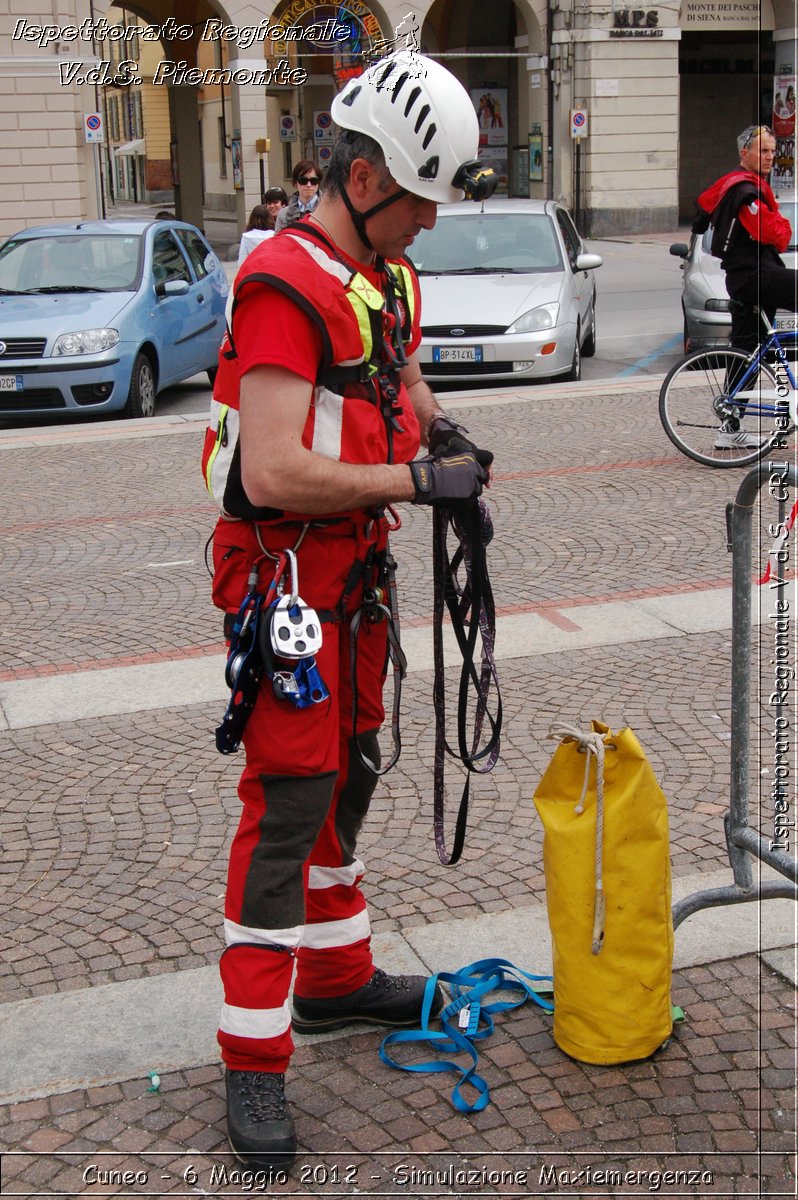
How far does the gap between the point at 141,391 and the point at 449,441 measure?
909 cm

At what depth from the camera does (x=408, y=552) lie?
7.37 metres

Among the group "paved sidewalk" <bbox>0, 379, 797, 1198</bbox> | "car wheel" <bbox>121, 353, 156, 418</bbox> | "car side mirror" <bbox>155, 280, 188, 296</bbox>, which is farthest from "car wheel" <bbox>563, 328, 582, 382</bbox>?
"paved sidewalk" <bbox>0, 379, 797, 1198</bbox>

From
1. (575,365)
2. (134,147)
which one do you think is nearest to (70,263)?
(575,365)

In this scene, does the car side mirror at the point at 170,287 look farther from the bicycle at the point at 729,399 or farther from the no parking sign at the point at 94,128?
the no parking sign at the point at 94,128

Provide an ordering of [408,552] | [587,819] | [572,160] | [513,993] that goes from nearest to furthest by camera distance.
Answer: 1. [587,819]
2. [513,993]
3. [408,552]
4. [572,160]

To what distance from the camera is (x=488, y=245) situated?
13.1 metres

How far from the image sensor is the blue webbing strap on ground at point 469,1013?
3.06 metres

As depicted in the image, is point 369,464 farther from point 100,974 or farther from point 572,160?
point 572,160

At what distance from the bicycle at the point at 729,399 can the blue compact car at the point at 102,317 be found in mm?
4715

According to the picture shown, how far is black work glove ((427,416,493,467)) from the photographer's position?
297cm

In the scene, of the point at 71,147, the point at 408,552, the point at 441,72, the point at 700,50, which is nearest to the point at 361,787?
the point at 441,72

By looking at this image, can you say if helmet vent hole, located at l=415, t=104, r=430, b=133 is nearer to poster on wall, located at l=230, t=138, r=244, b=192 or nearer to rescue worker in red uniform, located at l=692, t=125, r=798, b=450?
rescue worker in red uniform, located at l=692, t=125, r=798, b=450

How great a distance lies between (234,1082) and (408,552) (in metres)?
4.67

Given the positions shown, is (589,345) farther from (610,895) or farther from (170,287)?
(610,895)
